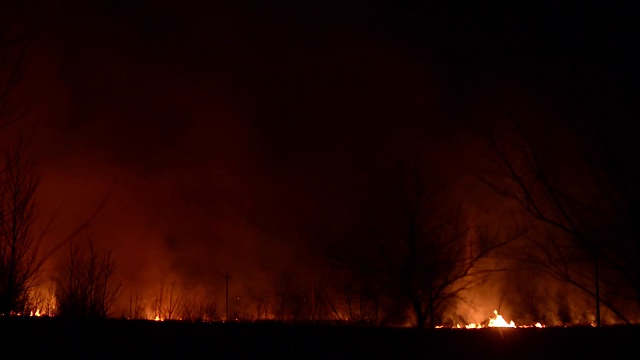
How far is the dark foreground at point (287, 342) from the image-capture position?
4641mm

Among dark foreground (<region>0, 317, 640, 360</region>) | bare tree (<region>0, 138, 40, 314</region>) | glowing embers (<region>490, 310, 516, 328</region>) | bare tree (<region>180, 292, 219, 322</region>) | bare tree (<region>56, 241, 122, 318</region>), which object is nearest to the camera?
dark foreground (<region>0, 317, 640, 360</region>)

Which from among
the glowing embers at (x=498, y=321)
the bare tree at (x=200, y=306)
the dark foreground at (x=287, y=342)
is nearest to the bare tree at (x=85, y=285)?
the bare tree at (x=200, y=306)

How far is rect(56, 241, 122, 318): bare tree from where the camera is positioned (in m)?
10.3

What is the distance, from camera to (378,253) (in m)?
13.9

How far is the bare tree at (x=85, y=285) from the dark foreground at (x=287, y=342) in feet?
13.7

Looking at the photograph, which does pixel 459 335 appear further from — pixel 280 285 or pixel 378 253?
pixel 280 285

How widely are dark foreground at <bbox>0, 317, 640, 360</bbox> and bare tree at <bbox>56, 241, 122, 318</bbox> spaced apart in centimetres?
419

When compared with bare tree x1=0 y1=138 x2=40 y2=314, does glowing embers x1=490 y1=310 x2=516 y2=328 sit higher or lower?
lower

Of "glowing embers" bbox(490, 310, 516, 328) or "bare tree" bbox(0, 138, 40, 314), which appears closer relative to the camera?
"bare tree" bbox(0, 138, 40, 314)

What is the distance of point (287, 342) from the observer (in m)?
5.28

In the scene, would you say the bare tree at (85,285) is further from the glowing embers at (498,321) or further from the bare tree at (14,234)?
the glowing embers at (498,321)

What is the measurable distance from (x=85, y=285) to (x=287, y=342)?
7.04 meters

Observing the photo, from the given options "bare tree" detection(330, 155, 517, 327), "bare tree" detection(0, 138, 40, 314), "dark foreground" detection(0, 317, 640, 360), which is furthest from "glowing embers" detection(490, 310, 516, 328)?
"bare tree" detection(0, 138, 40, 314)

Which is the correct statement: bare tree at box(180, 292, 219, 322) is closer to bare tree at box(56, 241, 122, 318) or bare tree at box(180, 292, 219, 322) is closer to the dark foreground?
bare tree at box(56, 241, 122, 318)
